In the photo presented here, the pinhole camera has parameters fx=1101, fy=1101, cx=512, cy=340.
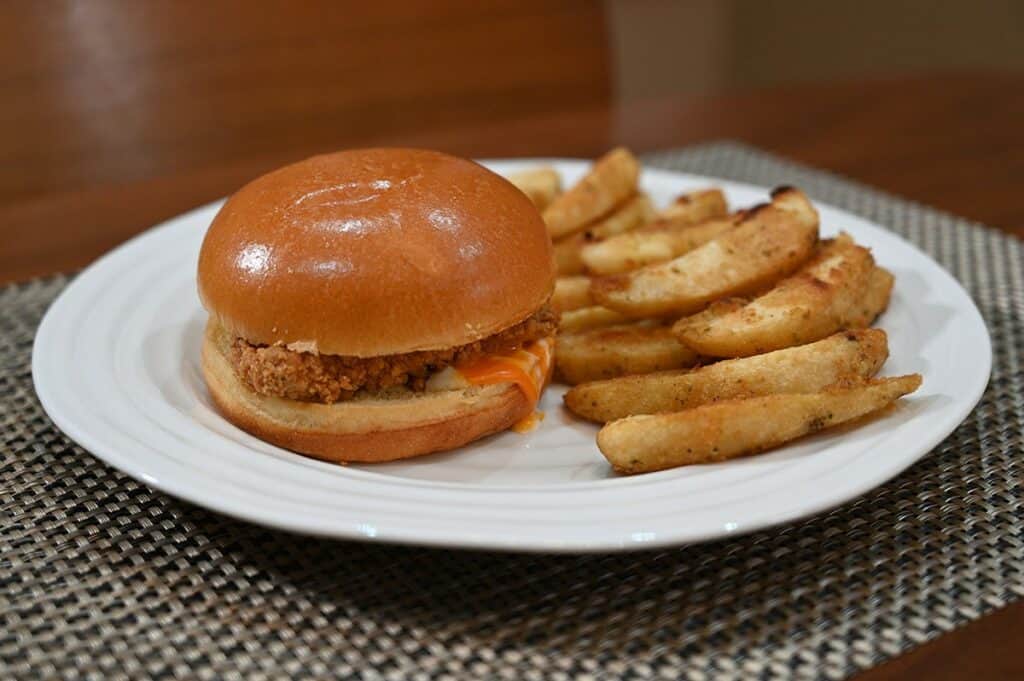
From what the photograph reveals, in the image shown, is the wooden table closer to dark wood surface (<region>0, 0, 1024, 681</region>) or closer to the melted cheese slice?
dark wood surface (<region>0, 0, 1024, 681</region>)

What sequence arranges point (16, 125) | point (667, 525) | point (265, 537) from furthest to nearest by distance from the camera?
point (16, 125)
point (265, 537)
point (667, 525)

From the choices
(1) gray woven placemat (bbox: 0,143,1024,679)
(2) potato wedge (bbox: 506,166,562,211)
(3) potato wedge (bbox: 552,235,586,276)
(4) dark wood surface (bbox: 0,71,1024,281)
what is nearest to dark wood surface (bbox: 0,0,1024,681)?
(4) dark wood surface (bbox: 0,71,1024,281)

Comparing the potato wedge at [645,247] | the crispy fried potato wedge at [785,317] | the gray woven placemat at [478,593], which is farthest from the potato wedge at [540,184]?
the gray woven placemat at [478,593]

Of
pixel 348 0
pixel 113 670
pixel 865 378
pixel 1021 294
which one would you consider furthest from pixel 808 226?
pixel 348 0

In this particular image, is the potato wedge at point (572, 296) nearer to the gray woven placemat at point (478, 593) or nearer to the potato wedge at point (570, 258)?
the potato wedge at point (570, 258)

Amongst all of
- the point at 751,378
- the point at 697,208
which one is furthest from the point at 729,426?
the point at 697,208

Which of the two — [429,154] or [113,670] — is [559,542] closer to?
[113,670]

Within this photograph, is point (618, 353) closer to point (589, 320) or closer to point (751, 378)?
point (589, 320)
